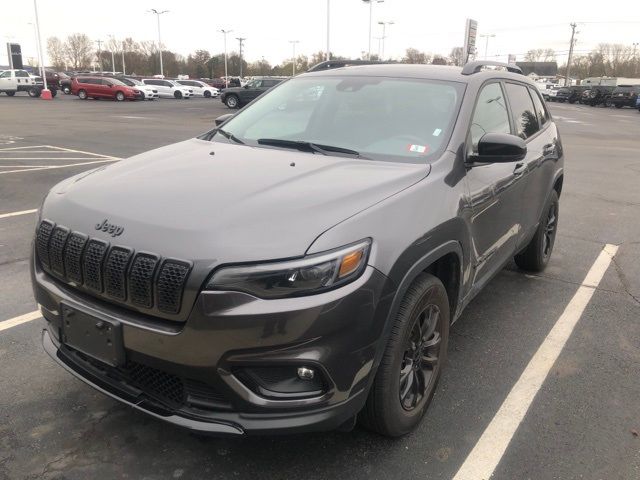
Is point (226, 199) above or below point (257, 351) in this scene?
above

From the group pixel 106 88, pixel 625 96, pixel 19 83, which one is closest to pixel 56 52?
pixel 19 83

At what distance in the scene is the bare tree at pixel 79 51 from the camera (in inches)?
4414

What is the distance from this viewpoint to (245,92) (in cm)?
3172

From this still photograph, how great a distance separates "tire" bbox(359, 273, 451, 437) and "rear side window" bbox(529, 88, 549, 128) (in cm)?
286

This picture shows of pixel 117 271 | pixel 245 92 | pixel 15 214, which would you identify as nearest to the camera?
pixel 117 271

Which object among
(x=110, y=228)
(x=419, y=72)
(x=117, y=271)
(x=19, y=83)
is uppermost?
(x=419, y=72)

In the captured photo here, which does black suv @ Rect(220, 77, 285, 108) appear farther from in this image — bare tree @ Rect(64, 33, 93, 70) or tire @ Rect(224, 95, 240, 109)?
bare tree @ Rect(64, 33, 93, 70)

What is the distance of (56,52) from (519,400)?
5131 inches

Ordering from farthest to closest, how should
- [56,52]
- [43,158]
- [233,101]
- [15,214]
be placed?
[56,52] < [233,101] < [43,158] < [15,214]

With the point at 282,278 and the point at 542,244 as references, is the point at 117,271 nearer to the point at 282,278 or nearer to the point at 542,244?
the point at 282,278

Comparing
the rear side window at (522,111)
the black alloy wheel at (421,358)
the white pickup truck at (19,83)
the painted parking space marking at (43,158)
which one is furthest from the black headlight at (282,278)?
the white pickup truck at (19,83)

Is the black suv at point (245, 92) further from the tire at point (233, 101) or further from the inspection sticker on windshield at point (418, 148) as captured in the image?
the inspection sticker on windshield at point (418, 148)

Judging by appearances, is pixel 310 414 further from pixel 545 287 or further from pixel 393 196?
pixel 545 287

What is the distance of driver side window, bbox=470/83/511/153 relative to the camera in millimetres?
3340
